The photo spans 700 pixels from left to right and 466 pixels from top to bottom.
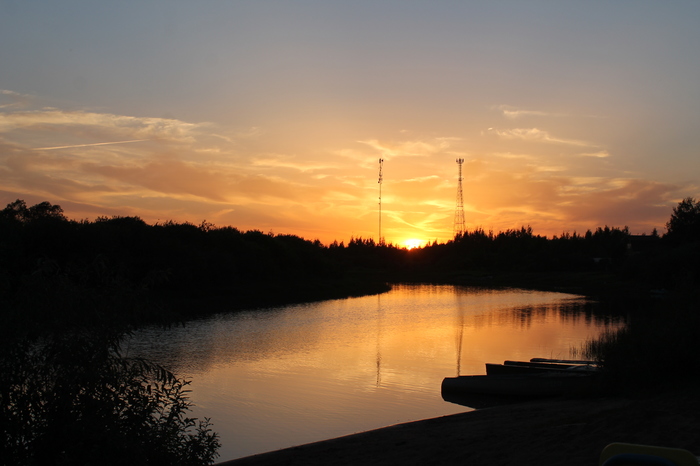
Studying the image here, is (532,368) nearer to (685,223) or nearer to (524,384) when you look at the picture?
(524,384)

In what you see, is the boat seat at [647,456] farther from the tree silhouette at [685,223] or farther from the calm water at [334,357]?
the tree silhouette at [685,223]

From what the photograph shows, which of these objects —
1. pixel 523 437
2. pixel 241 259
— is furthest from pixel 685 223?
pixel 523 437

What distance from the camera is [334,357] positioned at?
2405 centimetres

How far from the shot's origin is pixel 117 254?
50.5 metres

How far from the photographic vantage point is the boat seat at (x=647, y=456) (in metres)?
2.71

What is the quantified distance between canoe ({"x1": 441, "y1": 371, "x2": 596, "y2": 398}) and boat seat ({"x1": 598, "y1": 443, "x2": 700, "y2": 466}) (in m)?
13.5

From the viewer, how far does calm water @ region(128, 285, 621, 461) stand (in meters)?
15.0

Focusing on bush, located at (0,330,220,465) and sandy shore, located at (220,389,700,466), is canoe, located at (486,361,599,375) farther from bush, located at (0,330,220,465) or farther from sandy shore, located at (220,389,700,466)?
bush, located at (0,330,220,465)

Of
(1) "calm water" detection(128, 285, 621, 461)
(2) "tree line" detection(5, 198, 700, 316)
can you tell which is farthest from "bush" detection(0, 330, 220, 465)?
(1) "calm water" detection(128, 285, 621, 461)

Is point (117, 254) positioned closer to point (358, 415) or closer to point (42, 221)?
point (42, 221)

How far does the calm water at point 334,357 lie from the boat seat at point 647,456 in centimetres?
1045

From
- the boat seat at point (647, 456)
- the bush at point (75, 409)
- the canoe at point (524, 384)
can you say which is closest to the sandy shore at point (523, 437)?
the canoe at point (524, 384)

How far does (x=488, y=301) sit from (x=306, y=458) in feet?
146

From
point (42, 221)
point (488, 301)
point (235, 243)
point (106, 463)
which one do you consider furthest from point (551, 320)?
point (235, 243)
